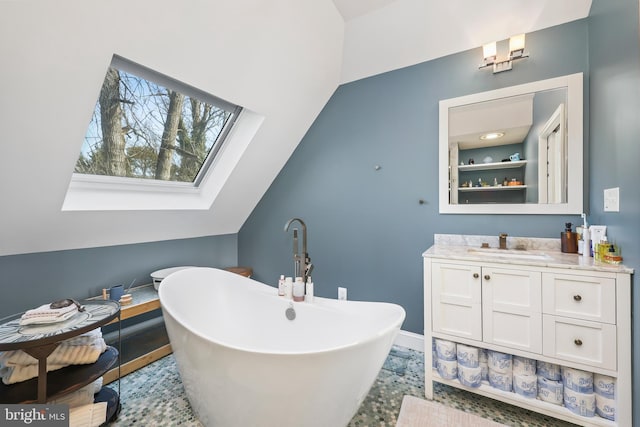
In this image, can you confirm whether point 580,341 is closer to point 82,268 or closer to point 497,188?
point 497,188

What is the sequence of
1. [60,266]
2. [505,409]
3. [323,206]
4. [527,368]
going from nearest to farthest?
[527,368] → [505,409] → [60,266] → [323,206]

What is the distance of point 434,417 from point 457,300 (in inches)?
26.7

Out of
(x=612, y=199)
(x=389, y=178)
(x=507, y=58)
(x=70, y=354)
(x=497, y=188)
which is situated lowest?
(x=70, y=354)

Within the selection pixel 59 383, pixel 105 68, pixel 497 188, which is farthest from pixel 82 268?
pixel 497 188

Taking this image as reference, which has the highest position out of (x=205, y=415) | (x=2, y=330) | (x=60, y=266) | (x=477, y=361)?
(x=60, y=266)

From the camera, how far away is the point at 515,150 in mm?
1915

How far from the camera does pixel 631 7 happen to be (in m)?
1.19

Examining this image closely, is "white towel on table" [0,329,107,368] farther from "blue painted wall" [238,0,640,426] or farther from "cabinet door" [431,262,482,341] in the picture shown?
"cabinet door" [431,262,482,341]

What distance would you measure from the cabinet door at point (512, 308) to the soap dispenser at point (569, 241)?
0.52 metres

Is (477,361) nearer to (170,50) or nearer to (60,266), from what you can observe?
(170,50)

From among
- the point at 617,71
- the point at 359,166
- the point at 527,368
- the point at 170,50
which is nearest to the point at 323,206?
the point at 359,166

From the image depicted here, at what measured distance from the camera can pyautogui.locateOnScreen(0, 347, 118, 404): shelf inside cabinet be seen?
1233 mm

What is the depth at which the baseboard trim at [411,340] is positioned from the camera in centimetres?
228

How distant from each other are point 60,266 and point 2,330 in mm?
854
